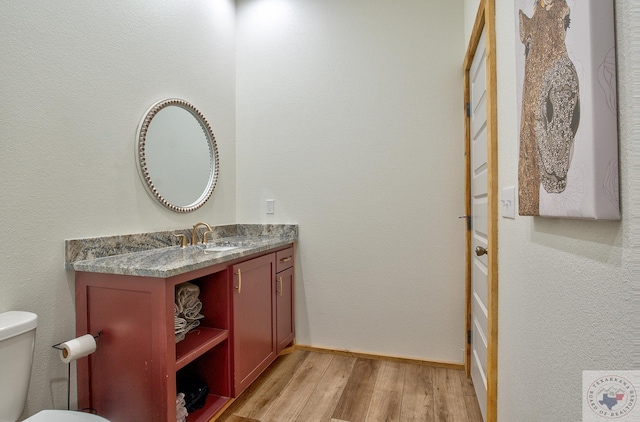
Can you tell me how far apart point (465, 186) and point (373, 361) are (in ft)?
4.66

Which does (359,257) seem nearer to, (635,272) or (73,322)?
(73,322)

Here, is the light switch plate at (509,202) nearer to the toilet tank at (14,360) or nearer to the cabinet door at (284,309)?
the cabinet door at (284,309)

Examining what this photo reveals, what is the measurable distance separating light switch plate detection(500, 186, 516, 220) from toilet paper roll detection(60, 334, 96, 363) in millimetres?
1757

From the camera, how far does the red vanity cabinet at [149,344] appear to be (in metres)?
1.35

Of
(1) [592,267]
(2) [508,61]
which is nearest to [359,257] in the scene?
(2) [508,61]

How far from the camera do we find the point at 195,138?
229 centimetres

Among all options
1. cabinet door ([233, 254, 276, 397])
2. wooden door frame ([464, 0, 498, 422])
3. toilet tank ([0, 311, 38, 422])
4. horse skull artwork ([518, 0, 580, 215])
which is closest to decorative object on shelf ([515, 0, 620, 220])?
horse skull artwork ([518, 0, 580, 215])

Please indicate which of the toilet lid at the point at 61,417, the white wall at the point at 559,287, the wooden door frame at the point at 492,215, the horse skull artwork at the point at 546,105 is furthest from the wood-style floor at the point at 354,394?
the horse skull artwork at the point at 546,105

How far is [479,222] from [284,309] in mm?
1480

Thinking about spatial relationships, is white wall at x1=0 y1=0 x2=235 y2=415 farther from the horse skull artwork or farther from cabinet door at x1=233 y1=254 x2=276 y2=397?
the horse skull artwork

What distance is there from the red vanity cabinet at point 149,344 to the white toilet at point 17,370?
253 millimetres

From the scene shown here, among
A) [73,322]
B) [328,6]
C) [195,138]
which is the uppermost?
[328,6]

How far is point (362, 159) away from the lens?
245 centimetres

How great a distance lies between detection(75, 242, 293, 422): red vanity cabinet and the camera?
1351 millimetres
